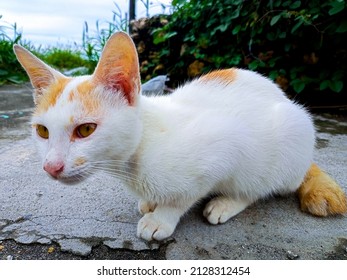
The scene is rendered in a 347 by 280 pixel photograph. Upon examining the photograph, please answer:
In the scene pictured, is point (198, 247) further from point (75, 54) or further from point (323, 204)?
point (75, 54)

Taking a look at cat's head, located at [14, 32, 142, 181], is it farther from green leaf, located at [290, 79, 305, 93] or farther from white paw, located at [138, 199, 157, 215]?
green leaf, located at [290, 79, 305, 93]

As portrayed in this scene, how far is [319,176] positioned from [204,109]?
1.76 ft

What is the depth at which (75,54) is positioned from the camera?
6.04m

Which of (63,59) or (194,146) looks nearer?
(194,146)

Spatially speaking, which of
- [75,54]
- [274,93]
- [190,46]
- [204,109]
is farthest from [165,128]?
[75,54]

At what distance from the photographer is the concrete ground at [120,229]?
3.17 ft

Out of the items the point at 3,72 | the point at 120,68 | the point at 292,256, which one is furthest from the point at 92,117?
the point at 3,72

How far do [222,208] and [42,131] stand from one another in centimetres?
63

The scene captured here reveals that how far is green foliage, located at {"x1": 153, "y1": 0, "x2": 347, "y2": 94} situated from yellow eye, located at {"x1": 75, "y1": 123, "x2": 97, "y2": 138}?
1735mm

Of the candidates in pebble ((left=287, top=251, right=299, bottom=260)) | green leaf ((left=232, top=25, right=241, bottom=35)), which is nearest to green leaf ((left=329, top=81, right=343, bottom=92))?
green leaf ((left=232, top=25, right=241, bottom=35))

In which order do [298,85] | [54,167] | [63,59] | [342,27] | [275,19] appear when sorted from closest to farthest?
[54,167] < [342,27] < [275,19] < [298,85] < [63,59]

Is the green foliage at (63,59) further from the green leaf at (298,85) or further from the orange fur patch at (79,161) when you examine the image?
the orange fur patch at (79,161)

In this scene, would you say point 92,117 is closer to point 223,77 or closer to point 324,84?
point 223,77

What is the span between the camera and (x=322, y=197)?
114cm
